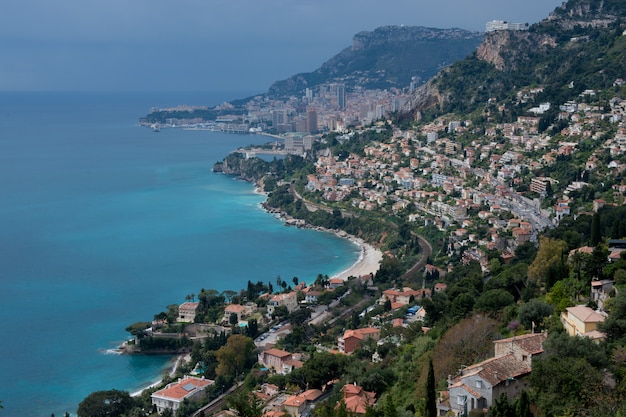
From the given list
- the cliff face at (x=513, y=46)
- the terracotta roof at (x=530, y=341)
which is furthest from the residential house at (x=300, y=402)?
the cliff face at (x=513, y=46)

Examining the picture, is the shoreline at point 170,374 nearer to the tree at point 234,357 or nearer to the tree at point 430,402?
the tree at point 234,357

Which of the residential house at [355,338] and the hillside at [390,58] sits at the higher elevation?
the hillside at [390,58]

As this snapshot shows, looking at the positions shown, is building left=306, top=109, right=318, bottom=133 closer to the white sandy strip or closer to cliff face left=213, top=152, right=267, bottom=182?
cliff face left=213, top=152, right=267, bottom=182

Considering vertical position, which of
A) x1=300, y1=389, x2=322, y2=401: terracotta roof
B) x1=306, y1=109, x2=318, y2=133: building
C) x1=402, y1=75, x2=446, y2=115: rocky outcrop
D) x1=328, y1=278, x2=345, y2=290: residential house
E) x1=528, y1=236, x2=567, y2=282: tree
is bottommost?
x1=328, y1=278, x2=345, y2=290: residential house

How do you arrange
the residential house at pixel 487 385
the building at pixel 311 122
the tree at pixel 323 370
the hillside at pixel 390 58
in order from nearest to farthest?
1. the residential house at pixel 487 385
2. the tree at pixel 323 370
3. the building at pixel 311 122
4. the hillside at pixel 390 58

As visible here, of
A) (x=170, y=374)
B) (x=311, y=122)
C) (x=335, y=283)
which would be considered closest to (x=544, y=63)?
(x=335, y=283)

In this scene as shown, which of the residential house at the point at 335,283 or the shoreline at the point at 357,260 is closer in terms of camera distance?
the shoreline at the point at 357,260

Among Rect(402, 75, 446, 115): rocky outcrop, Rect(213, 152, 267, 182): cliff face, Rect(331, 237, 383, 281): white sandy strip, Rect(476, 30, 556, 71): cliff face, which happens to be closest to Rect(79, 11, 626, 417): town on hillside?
Rect(331, 237, 383, 281): white sandy strip
